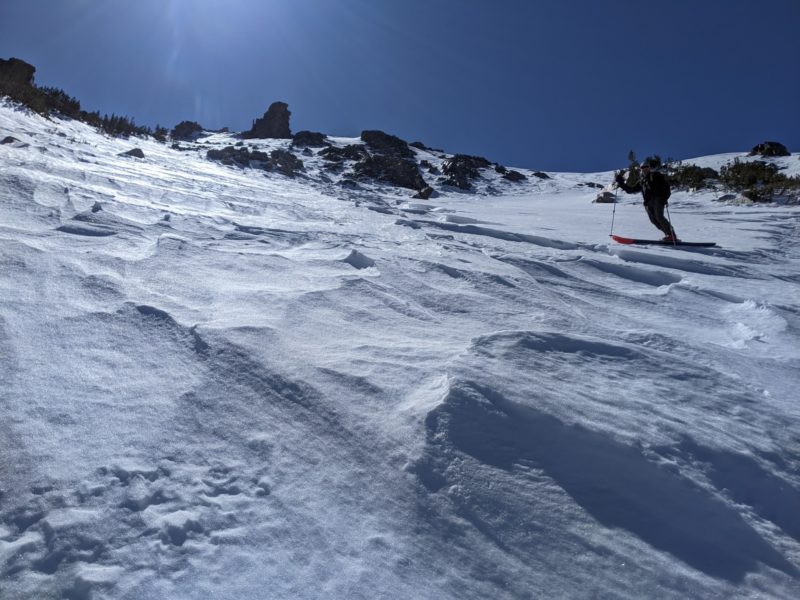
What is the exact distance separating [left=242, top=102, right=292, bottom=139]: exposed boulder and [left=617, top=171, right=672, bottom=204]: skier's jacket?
30.0m

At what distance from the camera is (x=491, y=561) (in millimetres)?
1171

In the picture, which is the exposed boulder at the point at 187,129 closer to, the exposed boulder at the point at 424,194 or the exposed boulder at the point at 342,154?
the exposed boulder at the point at 342,154

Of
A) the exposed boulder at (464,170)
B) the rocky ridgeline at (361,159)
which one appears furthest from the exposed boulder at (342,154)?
the exposed boulder at (464,170)

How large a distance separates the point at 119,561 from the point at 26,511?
296mm

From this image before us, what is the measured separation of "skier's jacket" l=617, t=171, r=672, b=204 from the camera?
7344 mm

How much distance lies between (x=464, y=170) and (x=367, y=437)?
23.4m

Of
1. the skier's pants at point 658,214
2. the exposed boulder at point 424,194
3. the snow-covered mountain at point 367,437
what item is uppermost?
the exposed boulder at point 424,194

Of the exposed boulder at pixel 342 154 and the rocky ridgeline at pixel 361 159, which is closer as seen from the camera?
the rocky ridgeline at pixel 361 159

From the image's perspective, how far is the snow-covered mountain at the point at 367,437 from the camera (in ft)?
3.69

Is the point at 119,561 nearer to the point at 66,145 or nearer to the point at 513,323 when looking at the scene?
the point at 513,323

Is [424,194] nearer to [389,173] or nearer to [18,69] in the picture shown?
[389,173]

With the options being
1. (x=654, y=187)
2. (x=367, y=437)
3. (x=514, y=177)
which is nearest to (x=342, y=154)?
(x=514, y=177)

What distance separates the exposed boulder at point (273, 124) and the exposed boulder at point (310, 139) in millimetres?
5546

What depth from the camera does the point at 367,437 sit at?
1.53m
